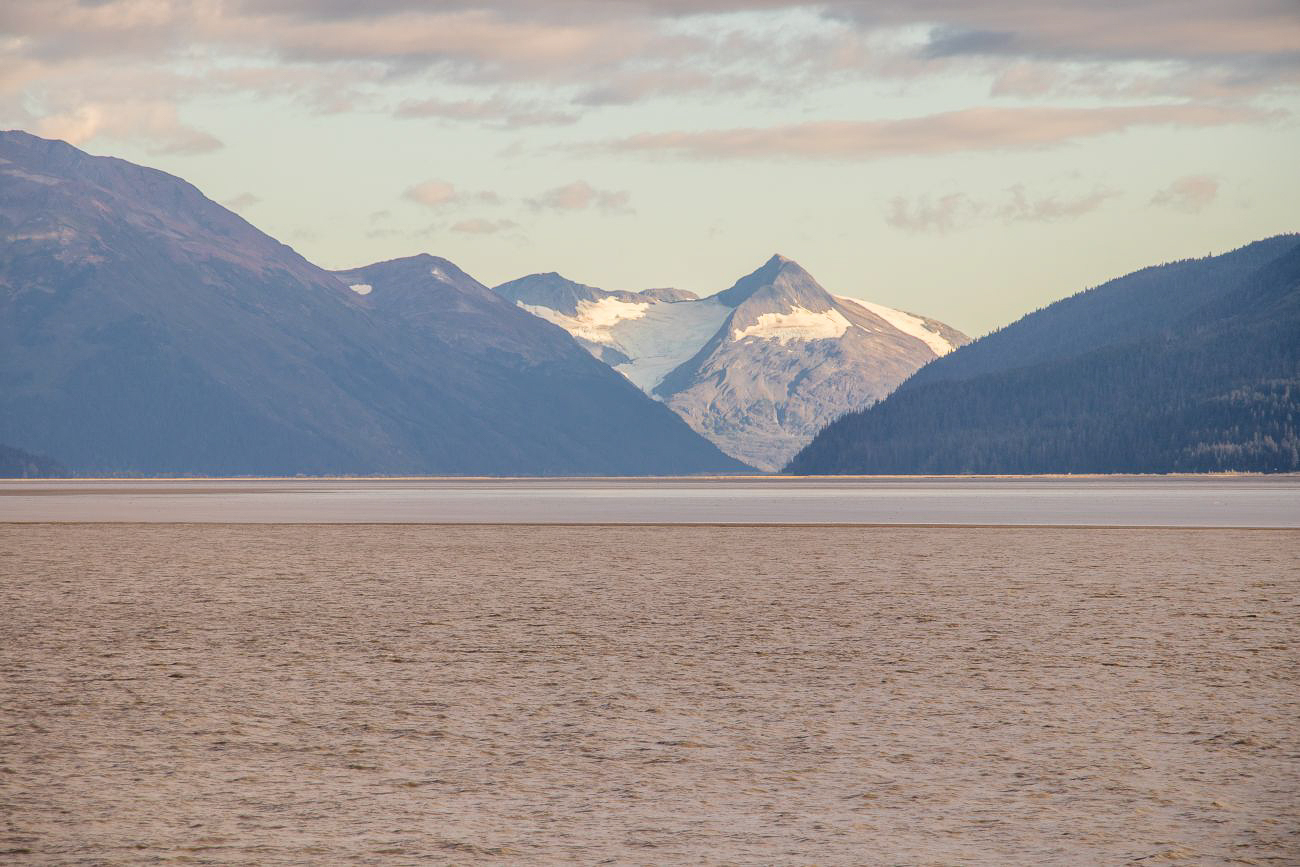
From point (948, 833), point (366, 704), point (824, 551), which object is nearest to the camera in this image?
point (948, 833)

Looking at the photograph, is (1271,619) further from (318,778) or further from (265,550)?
(265,550)

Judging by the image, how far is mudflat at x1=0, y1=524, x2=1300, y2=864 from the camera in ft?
47.4

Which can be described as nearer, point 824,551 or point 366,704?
point 366,704

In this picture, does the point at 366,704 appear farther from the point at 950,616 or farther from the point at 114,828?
the point at 950,616

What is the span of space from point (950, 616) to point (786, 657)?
7.29 metres

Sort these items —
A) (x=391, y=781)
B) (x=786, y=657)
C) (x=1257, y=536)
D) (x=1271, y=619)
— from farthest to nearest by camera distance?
(x=1257, y=536) → (x=1271, y=619) → (x=786, y=657) → (x=391, y=781)

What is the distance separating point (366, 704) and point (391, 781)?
5.13 meters

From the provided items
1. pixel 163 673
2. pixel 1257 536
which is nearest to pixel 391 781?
pixel 163 673

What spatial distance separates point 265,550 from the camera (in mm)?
56750

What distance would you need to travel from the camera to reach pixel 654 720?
807 inches

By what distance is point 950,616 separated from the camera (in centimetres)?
3247

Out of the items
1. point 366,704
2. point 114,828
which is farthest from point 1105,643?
point 114,828

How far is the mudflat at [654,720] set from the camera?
1445 cm

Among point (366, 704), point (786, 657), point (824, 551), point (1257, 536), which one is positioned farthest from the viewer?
point (1257, 536)
